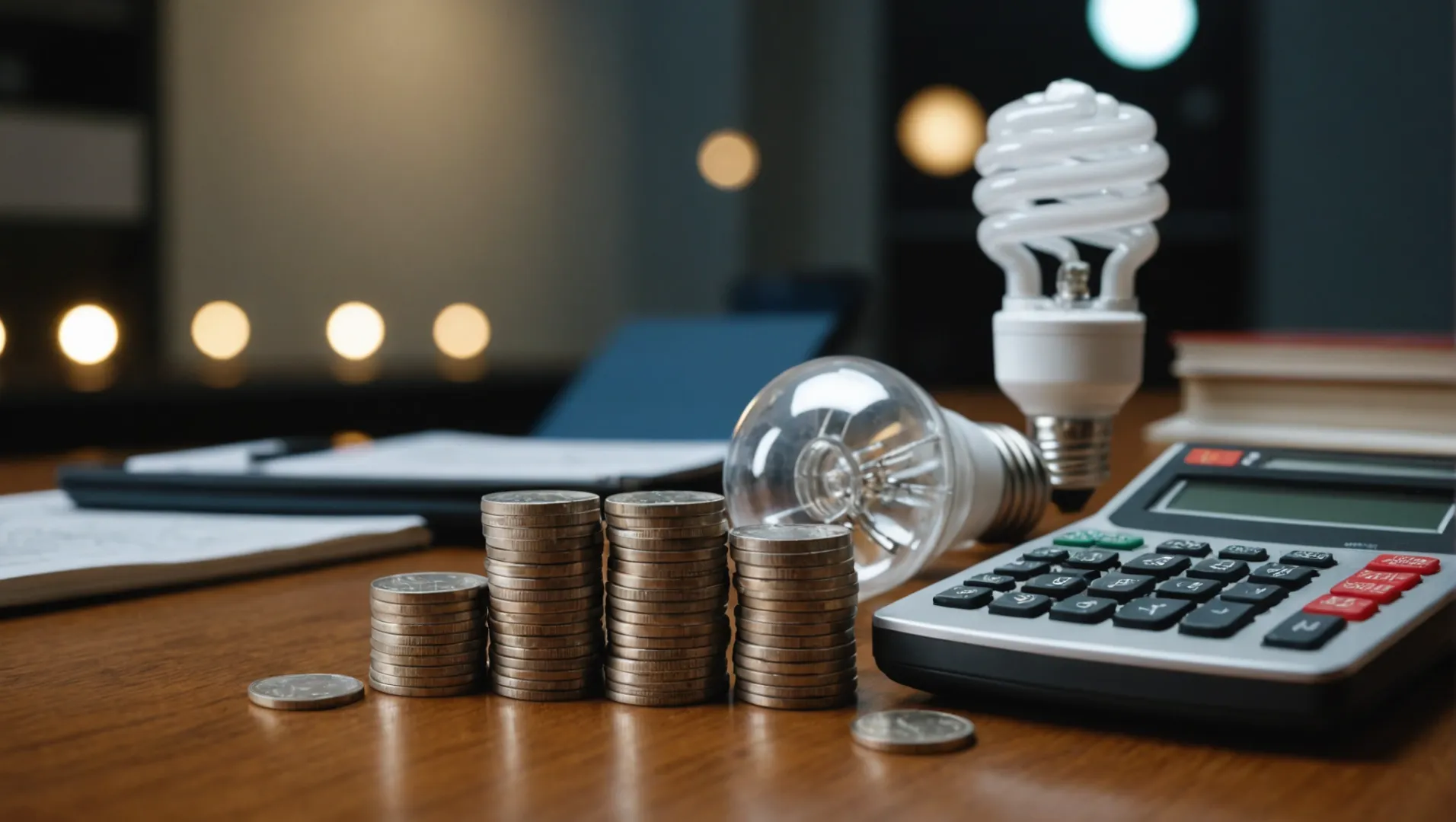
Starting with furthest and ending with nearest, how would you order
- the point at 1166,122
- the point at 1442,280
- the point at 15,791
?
the point at 1166,122 < the point at 1442,280 < the point at 15,791

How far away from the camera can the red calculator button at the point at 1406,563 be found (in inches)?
19.7

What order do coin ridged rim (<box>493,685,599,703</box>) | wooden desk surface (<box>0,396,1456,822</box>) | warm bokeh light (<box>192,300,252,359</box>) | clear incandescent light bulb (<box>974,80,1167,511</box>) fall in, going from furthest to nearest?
warm bokeh light (<box>192,300,252,359</box>) < clear incandescent light bulb (<box>974,80,1167,511</box>) < coin ridged rim (<box>493,685,599,703</box>) < wooden desk surface (<box>0,396,1456,822</box>)

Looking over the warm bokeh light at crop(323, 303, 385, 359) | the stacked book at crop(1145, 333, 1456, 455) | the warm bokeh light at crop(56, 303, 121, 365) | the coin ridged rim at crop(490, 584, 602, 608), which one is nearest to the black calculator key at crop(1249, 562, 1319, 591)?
the coin ridged rim at crop(490, 584, 602, 608)

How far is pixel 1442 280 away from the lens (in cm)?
401

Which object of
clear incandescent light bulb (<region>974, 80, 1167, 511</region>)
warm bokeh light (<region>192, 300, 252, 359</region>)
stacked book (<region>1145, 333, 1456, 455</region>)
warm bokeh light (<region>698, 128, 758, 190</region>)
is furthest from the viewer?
warm bokeh light (<region>698, 128, 758, 190</region>)

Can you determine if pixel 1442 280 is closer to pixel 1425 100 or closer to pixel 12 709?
pixel 1425 100

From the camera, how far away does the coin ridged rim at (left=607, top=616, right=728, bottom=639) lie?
1.53 ft

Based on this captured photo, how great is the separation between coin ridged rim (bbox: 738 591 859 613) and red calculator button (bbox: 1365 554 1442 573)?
193 mm

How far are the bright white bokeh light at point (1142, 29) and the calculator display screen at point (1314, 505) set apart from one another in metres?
4.12

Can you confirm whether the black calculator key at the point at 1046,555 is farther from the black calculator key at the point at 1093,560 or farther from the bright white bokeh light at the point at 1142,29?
the bright white bokeh light at the point at 1142,29

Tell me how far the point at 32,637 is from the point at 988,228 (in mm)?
512

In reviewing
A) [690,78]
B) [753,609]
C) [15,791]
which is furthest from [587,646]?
[690,78]

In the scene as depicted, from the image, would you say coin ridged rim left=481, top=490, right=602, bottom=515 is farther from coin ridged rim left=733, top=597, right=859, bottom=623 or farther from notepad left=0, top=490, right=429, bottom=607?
notepad left=0, top=490, right=429, bottom=607

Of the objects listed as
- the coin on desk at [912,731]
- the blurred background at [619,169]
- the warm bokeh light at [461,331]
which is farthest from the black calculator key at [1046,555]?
the warm bokeh light at [461,331]
